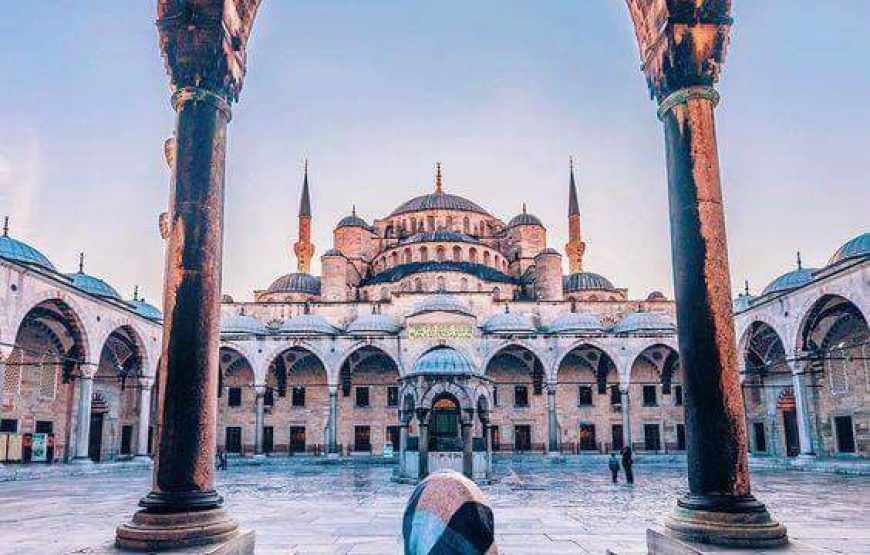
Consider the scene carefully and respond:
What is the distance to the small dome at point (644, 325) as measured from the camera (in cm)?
3097

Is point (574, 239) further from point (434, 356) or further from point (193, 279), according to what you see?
point (193, 279)

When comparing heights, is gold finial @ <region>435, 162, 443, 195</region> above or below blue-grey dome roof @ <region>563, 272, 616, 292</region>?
above

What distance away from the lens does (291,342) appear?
30875mm

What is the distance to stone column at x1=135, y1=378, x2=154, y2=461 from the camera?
25688mm

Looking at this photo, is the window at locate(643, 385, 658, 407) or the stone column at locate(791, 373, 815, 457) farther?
the window at locate(643, 385, 658, 407)

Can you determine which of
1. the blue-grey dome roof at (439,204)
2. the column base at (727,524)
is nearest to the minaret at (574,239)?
the blue-grey dome roof at (439,204)

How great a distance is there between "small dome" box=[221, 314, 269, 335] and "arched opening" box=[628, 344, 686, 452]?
1840 centimetres

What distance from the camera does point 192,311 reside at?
4852 millimetres

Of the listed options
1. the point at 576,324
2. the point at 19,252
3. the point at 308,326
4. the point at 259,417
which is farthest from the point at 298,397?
the point at 576,324

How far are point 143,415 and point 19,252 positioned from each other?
7.65 meters

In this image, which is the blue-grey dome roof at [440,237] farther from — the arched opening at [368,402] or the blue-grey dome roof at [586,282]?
the arched opening at [368,402]

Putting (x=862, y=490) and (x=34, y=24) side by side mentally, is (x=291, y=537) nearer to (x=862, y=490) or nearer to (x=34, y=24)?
(x=34, y=24)

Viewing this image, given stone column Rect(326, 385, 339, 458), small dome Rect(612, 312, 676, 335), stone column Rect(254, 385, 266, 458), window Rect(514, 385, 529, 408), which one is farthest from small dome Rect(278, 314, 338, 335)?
small dome Rect(612, 312, 676, 335)

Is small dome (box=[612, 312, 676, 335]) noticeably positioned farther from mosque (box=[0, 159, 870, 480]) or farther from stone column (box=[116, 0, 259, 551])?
stone column (box=[116, 0, 259, 551])
